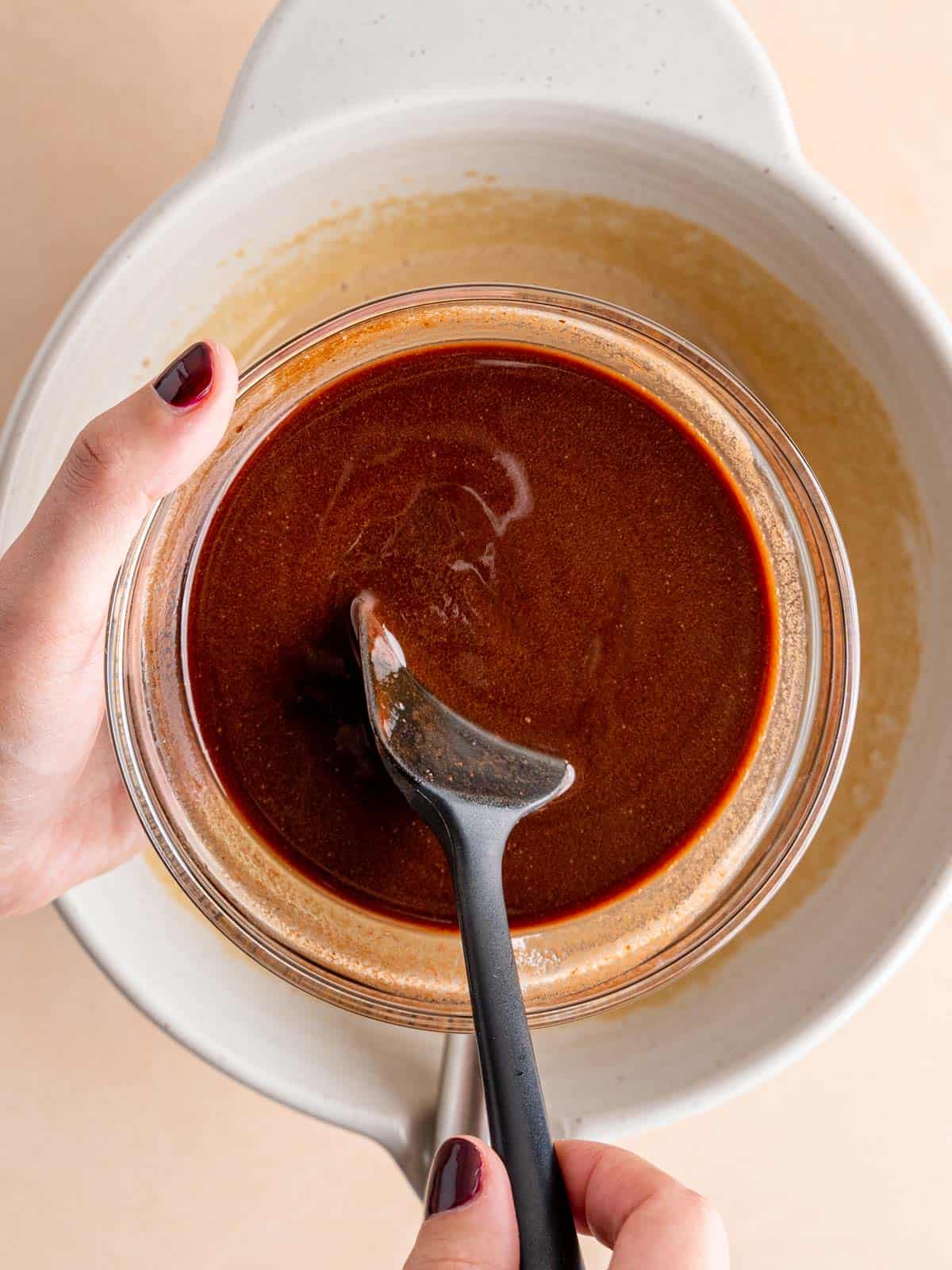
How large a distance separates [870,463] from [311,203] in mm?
516

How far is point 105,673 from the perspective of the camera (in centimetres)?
81

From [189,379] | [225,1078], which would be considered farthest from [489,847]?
[225,1078]

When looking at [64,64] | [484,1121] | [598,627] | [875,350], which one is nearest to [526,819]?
[598,627]

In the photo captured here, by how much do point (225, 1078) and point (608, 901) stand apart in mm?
464

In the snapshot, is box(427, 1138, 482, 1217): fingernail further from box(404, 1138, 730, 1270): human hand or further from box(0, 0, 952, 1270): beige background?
box(0, 0, 952, 1270): beige background

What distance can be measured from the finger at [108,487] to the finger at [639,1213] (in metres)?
0.50

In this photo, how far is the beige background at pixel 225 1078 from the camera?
0.97 m

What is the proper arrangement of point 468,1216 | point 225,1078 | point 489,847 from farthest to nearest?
point 225,1078, point 489,847, point 468,1216

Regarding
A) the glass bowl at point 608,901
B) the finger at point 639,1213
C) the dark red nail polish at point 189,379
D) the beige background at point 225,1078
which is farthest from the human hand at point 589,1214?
the dark red nail polish at point 189,379

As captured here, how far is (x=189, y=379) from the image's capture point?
0.67m

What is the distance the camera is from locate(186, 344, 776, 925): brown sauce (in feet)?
2.58

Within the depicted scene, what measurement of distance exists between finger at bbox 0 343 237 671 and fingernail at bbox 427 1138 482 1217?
43cm

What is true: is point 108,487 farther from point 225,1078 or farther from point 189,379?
point 225,1078

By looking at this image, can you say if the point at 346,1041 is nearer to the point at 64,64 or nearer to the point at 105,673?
the point at 105,673
